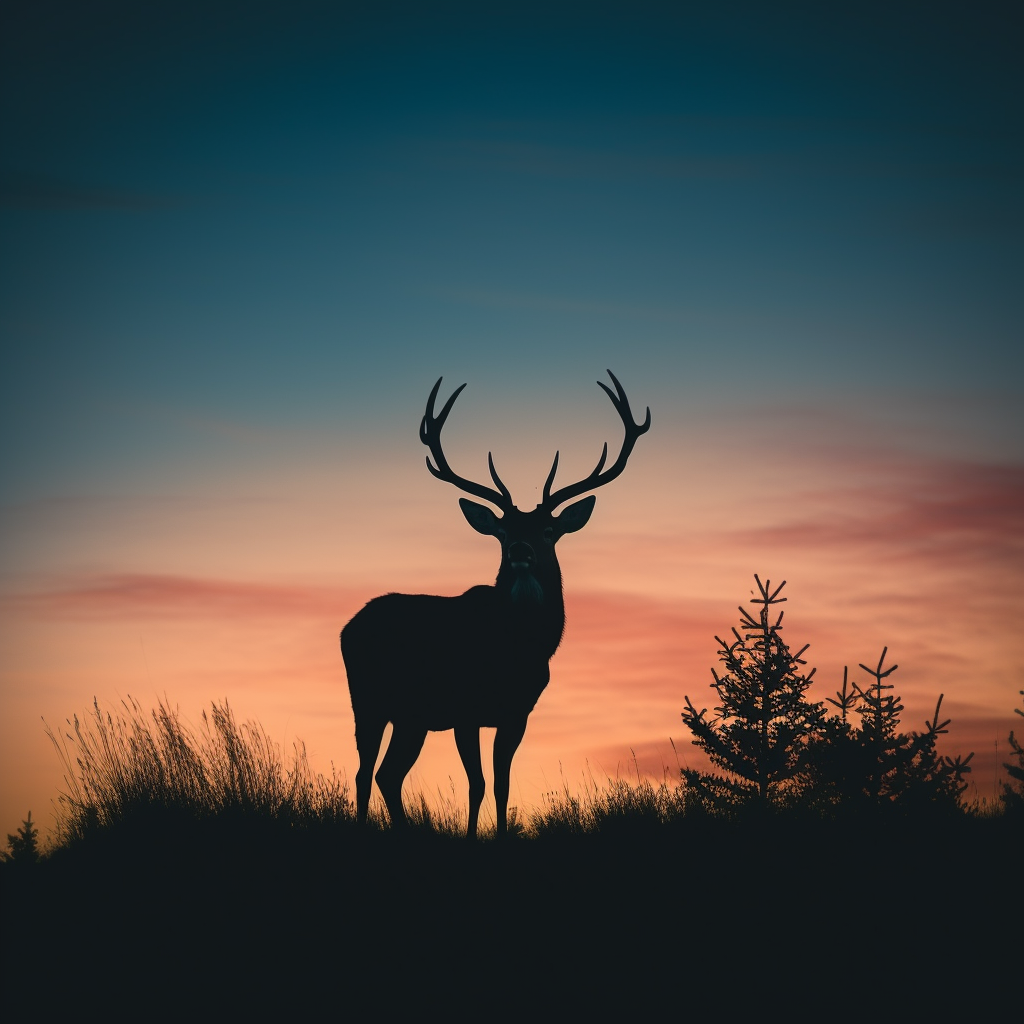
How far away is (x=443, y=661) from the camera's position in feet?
37.9

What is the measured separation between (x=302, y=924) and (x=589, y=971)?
2.19m

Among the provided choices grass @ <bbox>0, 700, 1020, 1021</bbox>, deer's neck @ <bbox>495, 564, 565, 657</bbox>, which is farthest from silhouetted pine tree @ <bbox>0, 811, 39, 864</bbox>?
deer's neck @ <bbox>495, 564, 565, 657</bbox>

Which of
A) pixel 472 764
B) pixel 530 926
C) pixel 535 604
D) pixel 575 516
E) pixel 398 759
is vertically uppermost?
pixel 575 516

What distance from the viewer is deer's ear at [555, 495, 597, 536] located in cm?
1202

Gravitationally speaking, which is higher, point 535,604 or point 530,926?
point 535,604

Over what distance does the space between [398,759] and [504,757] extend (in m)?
1.32

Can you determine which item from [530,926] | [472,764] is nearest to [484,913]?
[530,926]

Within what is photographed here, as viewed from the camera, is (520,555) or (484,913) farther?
(520,555)

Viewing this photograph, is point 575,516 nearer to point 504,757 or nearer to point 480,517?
point 480,517

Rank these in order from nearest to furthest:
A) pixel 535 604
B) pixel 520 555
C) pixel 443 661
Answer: pixel 520 555
pixel 535 604
pixel 443 661

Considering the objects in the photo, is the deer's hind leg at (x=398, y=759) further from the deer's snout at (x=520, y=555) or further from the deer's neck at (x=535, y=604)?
the deer's snout at (x=520, y=555)

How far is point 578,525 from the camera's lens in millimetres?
12094

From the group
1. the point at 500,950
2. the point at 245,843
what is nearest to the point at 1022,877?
the point at 500,950

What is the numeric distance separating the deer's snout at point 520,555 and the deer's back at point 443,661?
Result: 0.61m
